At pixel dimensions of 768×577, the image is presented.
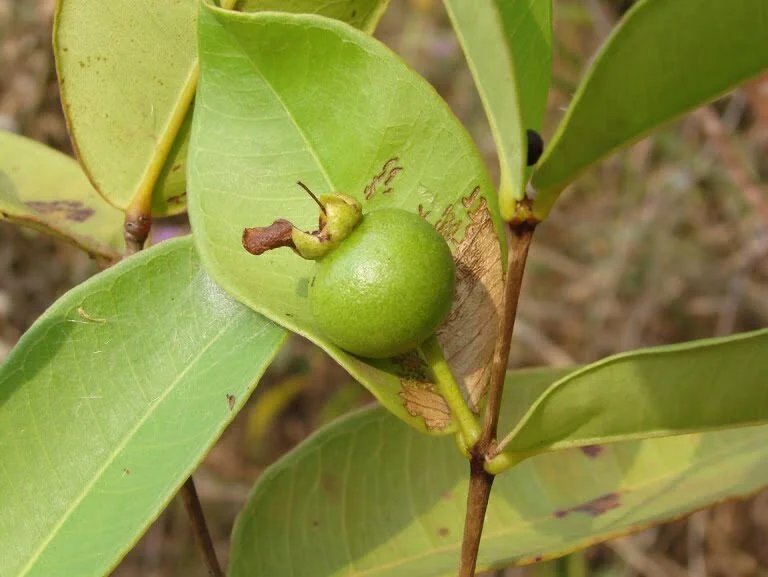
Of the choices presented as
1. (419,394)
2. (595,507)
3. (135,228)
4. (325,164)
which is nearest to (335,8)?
(325,164)

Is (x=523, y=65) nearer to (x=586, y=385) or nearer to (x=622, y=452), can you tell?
(x=586, y=385)

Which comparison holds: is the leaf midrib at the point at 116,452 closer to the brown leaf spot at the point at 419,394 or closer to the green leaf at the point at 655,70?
the brown leaf spot at the point at 419,394

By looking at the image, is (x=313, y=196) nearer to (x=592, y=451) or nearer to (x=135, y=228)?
(x=135, y=228)

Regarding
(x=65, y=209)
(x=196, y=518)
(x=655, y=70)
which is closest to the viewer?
(x=655, y=70)

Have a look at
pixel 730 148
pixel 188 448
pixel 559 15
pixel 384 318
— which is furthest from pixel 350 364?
pixel 559 15

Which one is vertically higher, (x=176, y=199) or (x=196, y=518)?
(x=176, y=199)

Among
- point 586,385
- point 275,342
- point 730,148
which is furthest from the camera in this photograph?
point 730,148

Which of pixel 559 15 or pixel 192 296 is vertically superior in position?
pixel 192 296
